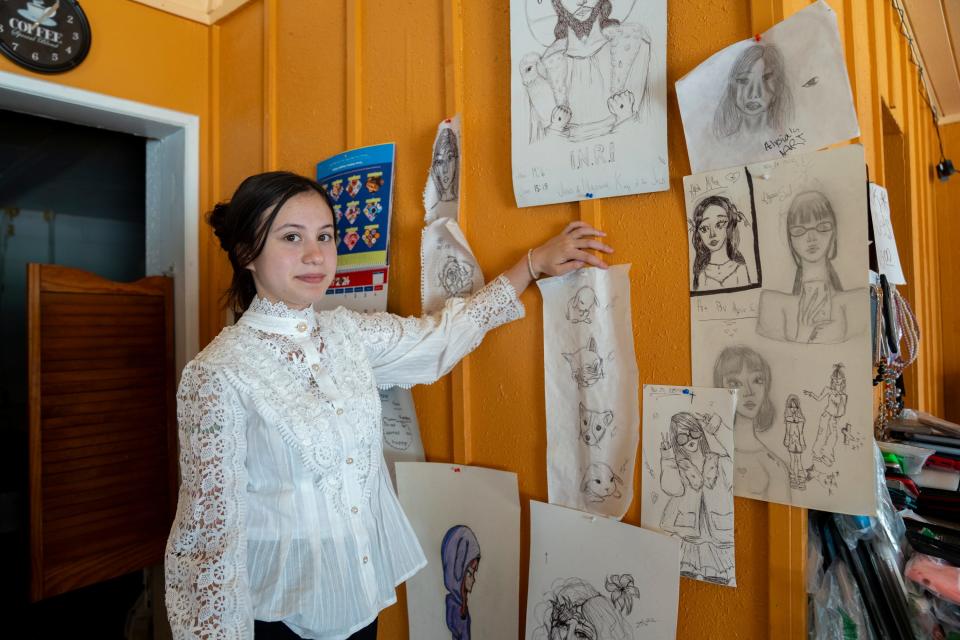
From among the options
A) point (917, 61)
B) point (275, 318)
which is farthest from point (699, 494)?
point (917, 61)

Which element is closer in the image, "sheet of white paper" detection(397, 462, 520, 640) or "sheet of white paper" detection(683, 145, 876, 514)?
"sheet of white paper" detection(683, 145, 876, 514)

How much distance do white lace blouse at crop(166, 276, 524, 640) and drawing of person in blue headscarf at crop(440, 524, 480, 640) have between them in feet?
0.49

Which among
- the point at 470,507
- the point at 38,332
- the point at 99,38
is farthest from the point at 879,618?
the point at 99,38

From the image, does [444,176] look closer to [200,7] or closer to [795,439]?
[795,439]

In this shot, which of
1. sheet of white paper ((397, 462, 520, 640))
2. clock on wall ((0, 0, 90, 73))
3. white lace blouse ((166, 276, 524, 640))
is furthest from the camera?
clock on wall ((0, 0, 90, 73))

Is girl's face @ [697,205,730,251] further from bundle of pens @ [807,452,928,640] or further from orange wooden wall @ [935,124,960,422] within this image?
orange wooden wall @ [935,124,960,422]

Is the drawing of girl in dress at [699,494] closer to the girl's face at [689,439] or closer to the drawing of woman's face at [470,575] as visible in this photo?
the girl's face at [689,439]

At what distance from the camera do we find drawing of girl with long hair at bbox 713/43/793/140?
2.94 feet

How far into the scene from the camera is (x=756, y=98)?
92 cm

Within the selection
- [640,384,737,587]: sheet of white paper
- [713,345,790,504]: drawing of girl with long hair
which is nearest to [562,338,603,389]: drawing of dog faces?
[640,384,737,587]: sheet of white paper

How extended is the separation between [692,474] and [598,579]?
30 cm

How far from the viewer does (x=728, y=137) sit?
947 millimetres

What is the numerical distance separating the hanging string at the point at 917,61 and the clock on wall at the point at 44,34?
2724 mm

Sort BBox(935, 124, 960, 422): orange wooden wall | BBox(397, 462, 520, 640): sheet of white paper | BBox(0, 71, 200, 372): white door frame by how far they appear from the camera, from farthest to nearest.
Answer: BBox(935, 124, 960, 422): orange wooden wall → BBox(0, 71, 200, 372): white door frame → BBox(397, 462, 520, 640): sheet of white paper
